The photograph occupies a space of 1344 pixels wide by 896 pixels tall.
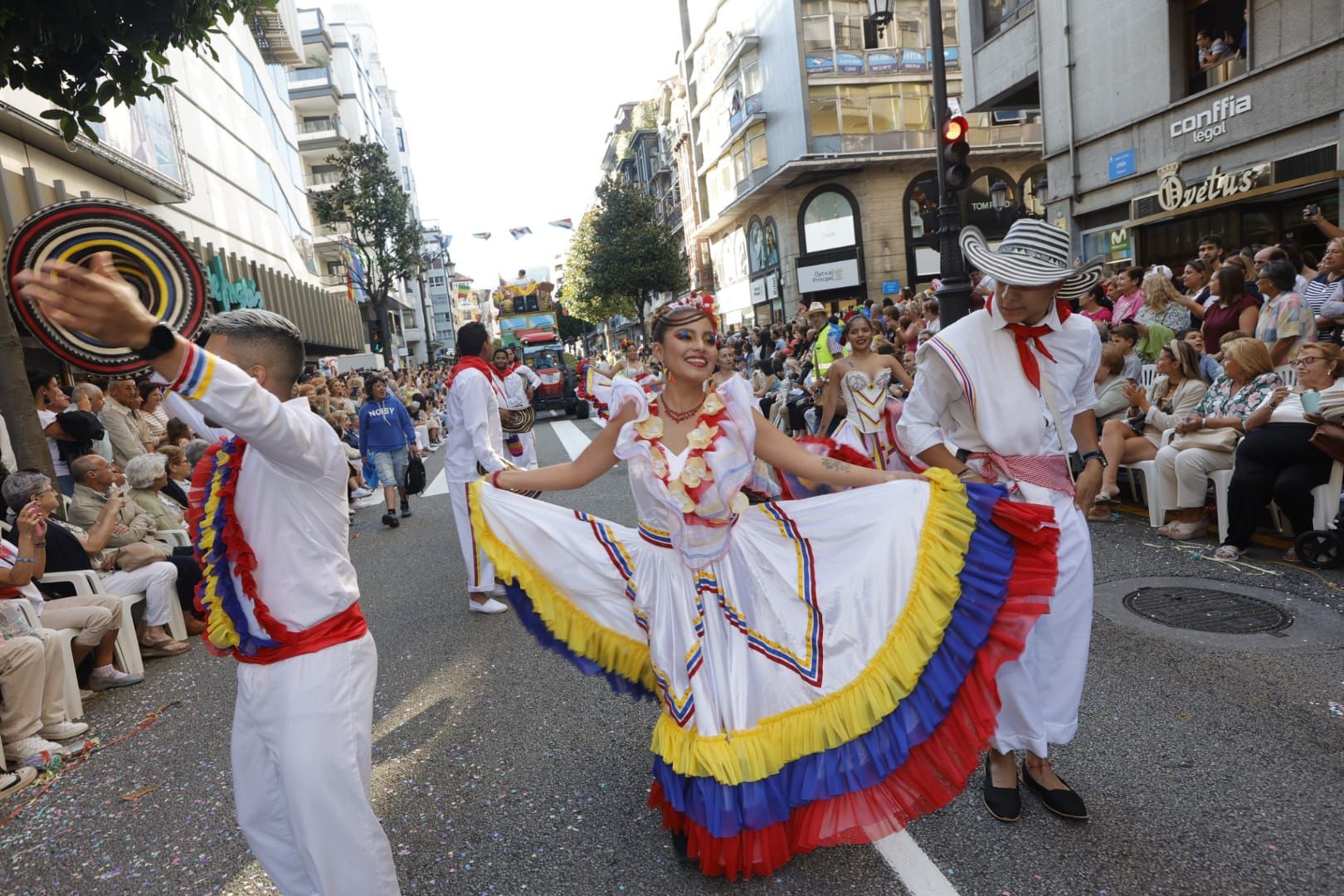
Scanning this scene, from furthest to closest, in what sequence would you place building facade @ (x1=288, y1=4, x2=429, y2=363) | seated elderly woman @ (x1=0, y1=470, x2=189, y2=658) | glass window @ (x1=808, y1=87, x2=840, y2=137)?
building facade @ (x1=288, y1=4, x2=429, y2=363)
glass window @ (x1=808, y1=87, x2=840, y2=137)
seated elderly woman @ (x1=0, y1=470, x2=189, y2=658)

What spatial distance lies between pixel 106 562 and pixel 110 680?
1101 millimetres

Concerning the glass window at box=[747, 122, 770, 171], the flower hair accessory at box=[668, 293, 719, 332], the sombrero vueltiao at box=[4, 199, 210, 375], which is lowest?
the flower hair accessory at box=[668, 293, 719, 332]

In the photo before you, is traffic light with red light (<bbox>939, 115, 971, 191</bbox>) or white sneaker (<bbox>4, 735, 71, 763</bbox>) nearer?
white sneaker (<bbox>4, 735, 71, 763</bbox>)

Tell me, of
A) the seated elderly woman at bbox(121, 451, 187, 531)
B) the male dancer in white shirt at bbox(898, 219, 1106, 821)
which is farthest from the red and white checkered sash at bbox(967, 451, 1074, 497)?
the seated elderly woman at bbox(121, 451, 187, 531)

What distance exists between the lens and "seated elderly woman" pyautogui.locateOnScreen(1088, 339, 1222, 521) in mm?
7125

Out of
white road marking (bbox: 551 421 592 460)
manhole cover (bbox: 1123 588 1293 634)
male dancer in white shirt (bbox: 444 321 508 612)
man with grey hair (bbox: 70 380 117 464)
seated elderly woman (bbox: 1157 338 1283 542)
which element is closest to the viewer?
manhole cover (bbox: 1123 588 1293 634)

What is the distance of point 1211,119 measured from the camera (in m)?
14.1

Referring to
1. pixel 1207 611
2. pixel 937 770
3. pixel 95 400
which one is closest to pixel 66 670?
pixel 937 770

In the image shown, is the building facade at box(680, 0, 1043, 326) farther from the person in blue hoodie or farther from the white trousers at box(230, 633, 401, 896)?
the white trousers at box(230, 633, 401, 896)

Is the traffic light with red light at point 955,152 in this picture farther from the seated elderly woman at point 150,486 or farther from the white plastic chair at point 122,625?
the white plastic chair at point 122,625

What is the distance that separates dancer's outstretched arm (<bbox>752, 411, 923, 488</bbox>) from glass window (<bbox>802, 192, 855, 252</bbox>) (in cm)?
3478

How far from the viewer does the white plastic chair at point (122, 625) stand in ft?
18.1

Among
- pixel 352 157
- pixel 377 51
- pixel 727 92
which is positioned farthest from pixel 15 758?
pixel 377 51

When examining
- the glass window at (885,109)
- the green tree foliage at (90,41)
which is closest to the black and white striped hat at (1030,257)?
the green tree foliage at (90,41)
